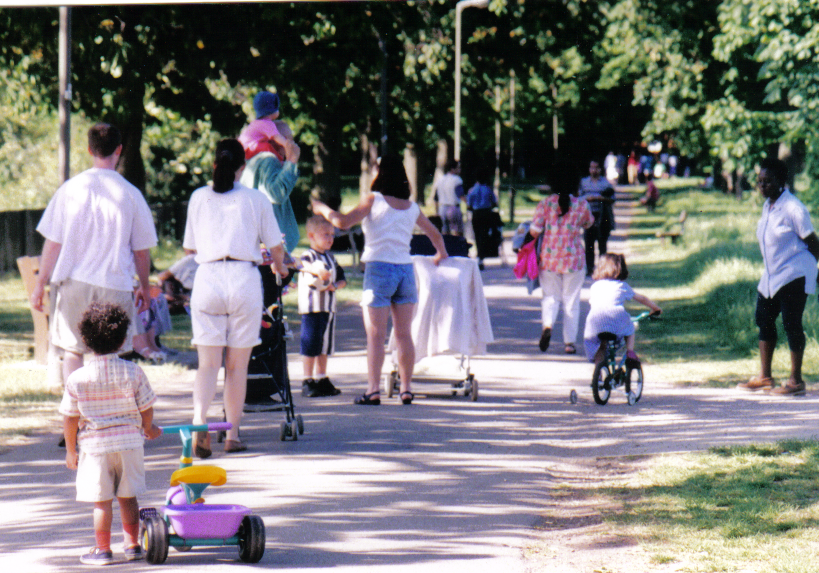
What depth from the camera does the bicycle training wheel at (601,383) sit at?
9.25 metres

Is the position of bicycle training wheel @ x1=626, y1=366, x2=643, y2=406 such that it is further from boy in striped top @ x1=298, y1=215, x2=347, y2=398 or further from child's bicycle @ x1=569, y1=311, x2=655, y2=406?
boy in striped top @ x1=298, y1=215, x2=347, y2=398

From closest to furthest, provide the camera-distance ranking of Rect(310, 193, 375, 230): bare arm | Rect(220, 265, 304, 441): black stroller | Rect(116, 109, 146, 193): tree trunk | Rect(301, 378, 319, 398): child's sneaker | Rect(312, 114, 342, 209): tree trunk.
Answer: Rect(220, 265, 304, 441): black stroller
Rect(310, 193, 375, 230): bare arm
Rect(301, 378, 319, 398): child's sneaker
Rect(116, 109, 146, 193): tree trunk
Rect(312, 114, 342, 209): tree trunk

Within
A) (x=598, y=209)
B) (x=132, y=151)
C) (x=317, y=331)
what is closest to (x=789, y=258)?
(x=317, y=331)

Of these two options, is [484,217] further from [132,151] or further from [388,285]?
[388,285]

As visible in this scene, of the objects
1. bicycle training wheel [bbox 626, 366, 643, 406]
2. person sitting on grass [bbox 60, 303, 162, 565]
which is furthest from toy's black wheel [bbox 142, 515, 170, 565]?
bicycle training wheel [bbox 626, 366, 643, 406]

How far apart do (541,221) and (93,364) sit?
291 inches

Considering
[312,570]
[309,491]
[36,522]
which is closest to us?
[312,570]

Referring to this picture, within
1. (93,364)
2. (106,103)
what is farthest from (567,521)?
(106,103)

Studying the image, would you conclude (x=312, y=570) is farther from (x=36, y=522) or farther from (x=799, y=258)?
(x=799, y=258)

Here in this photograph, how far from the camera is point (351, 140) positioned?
31547mm

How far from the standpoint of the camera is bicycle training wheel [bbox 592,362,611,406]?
9.25 m

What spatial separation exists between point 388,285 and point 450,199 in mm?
12797

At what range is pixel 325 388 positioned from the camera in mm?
9648

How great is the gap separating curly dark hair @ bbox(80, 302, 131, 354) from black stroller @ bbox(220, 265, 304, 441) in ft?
8.90
